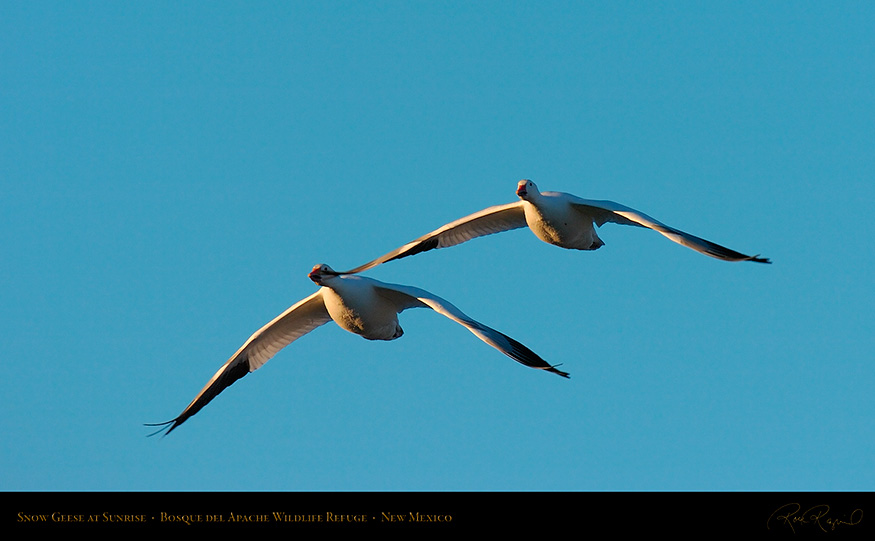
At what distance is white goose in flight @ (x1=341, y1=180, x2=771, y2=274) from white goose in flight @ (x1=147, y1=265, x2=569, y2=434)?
0.98 meters

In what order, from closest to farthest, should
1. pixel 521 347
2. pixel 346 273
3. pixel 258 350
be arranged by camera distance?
pixel 521 347 → pixel 346 273 → pixel 258 350

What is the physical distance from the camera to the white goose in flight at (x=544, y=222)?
57.4 feet

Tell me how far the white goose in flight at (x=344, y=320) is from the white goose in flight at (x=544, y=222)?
3.23 ft

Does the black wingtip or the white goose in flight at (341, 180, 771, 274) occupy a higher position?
the white goose in flight at (341, 180, 771, 274)

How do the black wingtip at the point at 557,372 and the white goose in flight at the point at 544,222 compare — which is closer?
the black wingtip at the point at 557,372

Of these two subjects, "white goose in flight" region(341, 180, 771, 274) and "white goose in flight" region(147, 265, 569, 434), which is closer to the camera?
"white goose in flight" region(147, 265, 569, 434)

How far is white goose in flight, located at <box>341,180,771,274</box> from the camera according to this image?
17.5 metres

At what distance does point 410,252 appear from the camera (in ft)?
62.7

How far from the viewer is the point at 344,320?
659 inches
